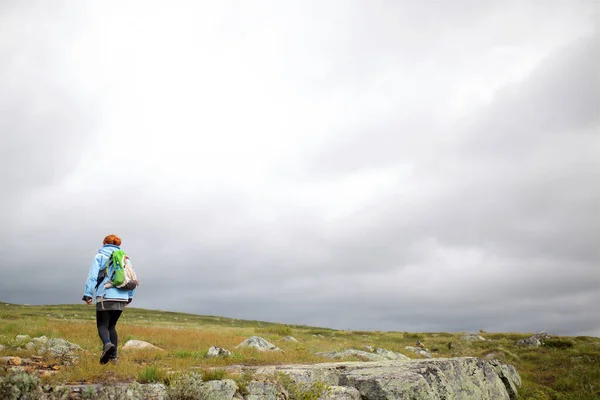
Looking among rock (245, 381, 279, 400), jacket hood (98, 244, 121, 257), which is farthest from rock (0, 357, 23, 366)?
rock (245, 381, 279, 400)

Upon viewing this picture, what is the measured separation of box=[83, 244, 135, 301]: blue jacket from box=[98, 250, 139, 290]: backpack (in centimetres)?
11

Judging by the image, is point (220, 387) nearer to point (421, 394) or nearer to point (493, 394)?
point (421, 394)

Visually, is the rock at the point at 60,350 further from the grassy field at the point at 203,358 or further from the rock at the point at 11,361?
the rock at the point at 11,361

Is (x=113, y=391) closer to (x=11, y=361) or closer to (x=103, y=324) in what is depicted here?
(x=103, y=324)

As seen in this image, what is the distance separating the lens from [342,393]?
10828 millimetres

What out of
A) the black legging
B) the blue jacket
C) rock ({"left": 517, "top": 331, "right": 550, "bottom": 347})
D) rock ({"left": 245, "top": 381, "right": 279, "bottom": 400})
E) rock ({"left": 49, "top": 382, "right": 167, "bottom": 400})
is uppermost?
the blue jacket

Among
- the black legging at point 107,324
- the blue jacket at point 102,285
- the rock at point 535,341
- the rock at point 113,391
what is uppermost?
the blue jacket at point 102,285

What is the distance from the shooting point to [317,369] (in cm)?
1210

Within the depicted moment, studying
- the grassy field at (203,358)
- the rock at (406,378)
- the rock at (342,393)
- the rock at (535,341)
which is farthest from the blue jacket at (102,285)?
the rock at (535,341)

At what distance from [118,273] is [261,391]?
17.3 feet

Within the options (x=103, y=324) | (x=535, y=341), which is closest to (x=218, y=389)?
(x=103, y=324)

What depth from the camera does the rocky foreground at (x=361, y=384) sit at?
28.3 feet

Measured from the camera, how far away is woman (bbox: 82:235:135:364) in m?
11.0

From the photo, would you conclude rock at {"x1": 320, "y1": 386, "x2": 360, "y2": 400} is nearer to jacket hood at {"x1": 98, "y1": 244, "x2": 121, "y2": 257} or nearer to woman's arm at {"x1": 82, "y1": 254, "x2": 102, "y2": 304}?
woman's arm at {"x1": 82, "y1": 254, "x2": 102, "y2": 304}
